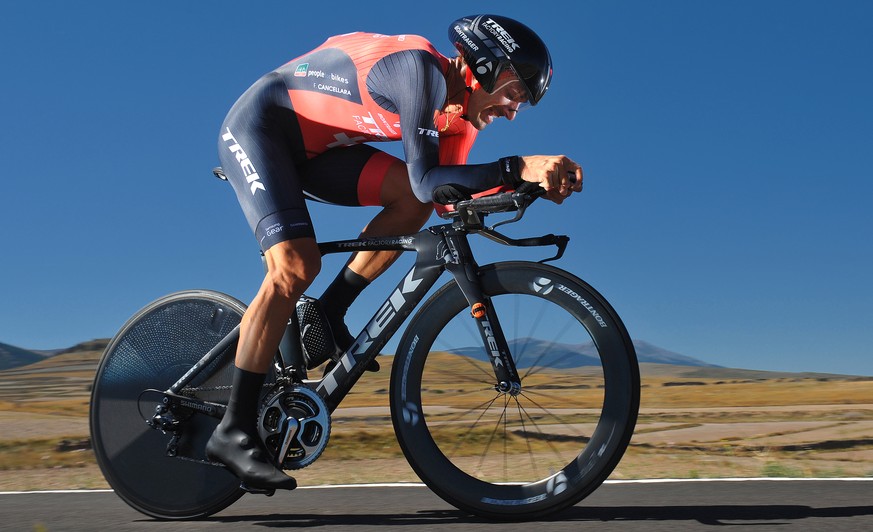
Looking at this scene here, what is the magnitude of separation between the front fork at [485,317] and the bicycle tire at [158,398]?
4.08ft

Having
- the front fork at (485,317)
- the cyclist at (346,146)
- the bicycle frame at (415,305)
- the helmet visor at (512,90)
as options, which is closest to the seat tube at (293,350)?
the bicycle frame at (415,305)

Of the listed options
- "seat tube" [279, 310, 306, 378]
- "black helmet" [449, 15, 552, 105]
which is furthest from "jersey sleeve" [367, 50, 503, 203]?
"seat tube" [279, 310, 306, 378]

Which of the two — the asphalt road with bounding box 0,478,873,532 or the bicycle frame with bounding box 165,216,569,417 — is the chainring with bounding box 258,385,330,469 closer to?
the bicycle frame with bounding box 165,216,569,417

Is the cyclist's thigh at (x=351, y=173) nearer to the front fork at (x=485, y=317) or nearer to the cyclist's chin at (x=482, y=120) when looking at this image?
→ the cyclist's chin at (x=482, y=120)

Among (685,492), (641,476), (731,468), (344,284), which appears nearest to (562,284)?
(344,284)

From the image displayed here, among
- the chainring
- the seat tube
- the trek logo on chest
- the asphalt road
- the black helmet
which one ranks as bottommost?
Answer: the asphalt road

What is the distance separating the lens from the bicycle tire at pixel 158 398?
4234 mm

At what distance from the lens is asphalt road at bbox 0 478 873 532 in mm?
3443

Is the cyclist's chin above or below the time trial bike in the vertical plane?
above

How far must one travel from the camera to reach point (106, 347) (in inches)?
181

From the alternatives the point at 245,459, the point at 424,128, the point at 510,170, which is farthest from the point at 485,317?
the point at 245,459

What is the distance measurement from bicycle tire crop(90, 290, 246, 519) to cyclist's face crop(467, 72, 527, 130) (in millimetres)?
1489

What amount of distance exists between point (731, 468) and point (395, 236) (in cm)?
313

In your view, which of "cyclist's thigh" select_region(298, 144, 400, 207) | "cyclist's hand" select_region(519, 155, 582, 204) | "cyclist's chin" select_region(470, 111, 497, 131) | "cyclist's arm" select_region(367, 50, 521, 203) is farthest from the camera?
"cyclist's thigh" select_region(298, 144, 400, 207)
